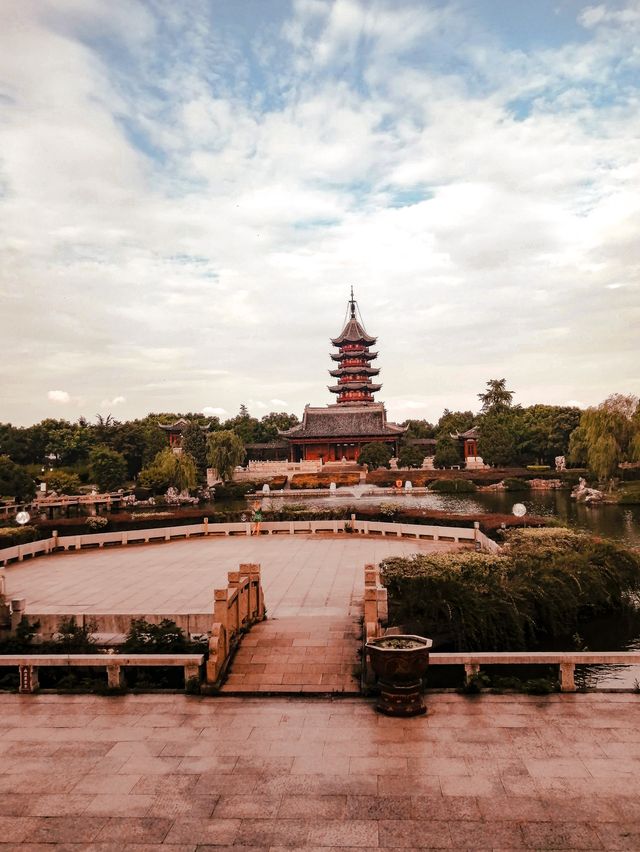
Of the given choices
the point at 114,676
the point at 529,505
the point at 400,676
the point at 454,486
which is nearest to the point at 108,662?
the point at 114,676

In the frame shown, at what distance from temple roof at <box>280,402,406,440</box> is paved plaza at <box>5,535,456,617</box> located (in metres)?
49.1

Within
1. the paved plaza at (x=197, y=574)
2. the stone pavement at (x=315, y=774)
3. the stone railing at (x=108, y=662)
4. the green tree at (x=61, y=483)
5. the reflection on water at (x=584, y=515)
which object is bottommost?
the reflection on water at (x=584, y=515)

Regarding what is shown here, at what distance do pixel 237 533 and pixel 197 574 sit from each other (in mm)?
8770

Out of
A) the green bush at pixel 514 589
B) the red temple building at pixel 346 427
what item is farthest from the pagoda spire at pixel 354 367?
the green bush at pixel 514 589

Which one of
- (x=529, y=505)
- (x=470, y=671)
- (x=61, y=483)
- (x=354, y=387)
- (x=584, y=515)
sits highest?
(x=354, y=387)

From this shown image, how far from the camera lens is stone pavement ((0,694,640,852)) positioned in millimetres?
5832

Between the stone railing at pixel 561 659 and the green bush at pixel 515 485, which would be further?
the green bush at pixel 515 485

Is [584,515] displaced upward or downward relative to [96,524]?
downward

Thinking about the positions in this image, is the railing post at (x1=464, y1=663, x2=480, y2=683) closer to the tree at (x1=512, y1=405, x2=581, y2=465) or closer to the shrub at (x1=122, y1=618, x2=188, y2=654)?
the shrub at (x1=122, y1=618, x2=188, y2=654)

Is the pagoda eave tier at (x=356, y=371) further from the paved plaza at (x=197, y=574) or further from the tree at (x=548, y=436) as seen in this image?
the paved plaza at (x=197, y=574)

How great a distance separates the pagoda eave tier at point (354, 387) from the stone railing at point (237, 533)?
186 ft

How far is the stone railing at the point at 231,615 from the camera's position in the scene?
386 inches

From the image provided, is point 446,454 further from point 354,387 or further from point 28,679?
point 28,679

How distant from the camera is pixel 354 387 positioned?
83.4m
